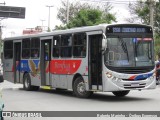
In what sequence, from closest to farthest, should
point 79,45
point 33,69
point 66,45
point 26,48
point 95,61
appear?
point 95,61, point 79,45, point 66,45, point 33,69, point 26,48

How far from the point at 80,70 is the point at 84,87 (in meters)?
0.72

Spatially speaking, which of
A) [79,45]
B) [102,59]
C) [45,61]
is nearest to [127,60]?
[102,59]

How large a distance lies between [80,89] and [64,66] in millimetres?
1597

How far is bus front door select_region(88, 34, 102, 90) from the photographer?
17109 mm

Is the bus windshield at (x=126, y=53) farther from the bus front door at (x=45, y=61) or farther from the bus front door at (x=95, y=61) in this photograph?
the bus front door at (x=45, y=61)

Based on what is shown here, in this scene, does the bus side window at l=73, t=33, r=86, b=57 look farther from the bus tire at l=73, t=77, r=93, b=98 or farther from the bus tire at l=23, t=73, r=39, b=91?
the bus tire at l=23, t=73, r=39, b=91

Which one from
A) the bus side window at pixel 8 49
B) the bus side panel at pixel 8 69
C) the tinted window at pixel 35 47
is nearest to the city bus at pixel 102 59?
the tinted window at pixel 35 47

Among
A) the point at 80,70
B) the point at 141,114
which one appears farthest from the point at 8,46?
the point at 141,114

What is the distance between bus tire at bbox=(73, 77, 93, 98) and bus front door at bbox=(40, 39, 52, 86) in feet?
8.85

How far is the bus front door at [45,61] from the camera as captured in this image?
21.1 meters

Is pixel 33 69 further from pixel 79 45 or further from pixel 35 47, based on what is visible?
pixel 79 45

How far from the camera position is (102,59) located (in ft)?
55.2

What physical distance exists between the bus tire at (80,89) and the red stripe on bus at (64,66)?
484 mm

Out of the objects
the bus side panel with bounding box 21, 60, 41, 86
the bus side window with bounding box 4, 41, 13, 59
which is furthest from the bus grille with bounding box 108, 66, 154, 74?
the bus side window with bounding box 4, 41, 13, 59
